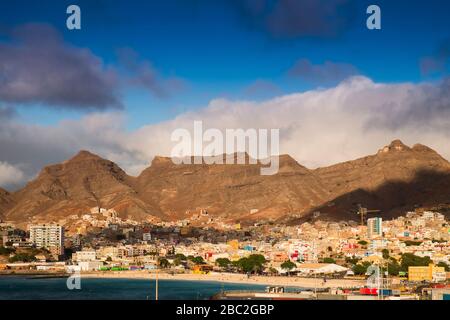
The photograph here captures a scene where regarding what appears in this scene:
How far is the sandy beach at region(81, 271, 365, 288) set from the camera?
174ft

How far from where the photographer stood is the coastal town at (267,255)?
57.1 meters

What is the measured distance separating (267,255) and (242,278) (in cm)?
2288

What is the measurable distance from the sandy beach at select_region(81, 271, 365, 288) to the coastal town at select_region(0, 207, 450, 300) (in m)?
0.09

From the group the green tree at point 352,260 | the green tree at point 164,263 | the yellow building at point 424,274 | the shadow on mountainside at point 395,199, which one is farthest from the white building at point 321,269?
the shadow on mountainside at point 395,199

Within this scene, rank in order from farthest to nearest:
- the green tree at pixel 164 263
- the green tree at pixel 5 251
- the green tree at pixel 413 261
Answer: the green tree at pixel 5 251
the green tree at pixel 164 263
the green tree at pixel 413 261

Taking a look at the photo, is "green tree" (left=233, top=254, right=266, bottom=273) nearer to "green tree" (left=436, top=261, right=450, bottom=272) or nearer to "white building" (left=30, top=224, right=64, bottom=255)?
"green tree" (left=436, top=261, right=450, bottom=272)

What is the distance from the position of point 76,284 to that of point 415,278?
2817 centimetres

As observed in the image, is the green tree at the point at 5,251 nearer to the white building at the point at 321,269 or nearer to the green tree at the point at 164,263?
the green tree at the point at 164,263

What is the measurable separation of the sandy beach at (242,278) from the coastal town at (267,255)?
95mm

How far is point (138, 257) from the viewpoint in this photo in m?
94.6

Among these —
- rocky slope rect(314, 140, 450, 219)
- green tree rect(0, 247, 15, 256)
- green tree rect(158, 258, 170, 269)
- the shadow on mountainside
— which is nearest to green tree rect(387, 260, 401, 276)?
green tree rect(158, 258, 170, 269)
